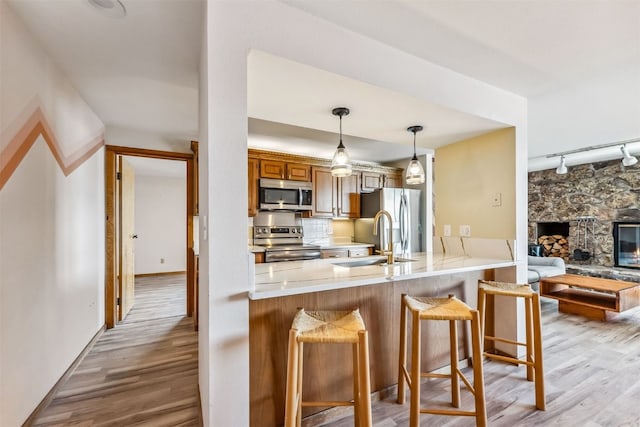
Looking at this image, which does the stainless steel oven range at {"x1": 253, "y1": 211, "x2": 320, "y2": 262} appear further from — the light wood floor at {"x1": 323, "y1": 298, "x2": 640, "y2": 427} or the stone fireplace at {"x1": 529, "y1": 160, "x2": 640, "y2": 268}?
the stone fireplace at {"x1": 529, "y1": 160, "x2": 640, "y2": 268}

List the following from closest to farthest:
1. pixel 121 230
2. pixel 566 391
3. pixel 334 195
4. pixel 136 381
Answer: pixel 566 391
pixel 136 381
pixel 121 230
pixel 334 195

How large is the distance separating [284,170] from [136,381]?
9.52 ft

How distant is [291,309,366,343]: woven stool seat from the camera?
4.20 feet

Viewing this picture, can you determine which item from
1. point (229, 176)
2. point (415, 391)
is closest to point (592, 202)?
point (415, 391)

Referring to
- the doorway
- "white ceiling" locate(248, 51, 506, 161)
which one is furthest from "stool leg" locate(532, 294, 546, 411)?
the doorway

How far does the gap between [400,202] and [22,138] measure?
4168 mm

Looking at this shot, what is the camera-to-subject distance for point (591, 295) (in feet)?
12.3

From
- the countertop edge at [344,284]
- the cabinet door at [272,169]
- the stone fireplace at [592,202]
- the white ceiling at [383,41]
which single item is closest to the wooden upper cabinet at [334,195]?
the cabinet door at [272,169]

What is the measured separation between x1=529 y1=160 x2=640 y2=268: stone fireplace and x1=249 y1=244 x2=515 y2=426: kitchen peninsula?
509 centimetres

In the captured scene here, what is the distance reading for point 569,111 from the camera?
115 inches

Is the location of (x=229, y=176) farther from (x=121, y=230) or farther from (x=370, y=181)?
(x=370, y=181)

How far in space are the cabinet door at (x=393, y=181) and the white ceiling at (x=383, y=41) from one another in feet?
8.31

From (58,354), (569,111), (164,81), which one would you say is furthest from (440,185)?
(58,354)

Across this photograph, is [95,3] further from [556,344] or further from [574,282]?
[574,282]
